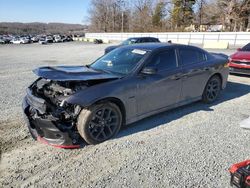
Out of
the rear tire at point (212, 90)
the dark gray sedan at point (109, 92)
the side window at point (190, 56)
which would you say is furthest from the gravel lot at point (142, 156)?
the side window at point (190, 56)

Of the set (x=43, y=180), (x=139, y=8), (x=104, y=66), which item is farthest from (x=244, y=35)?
(x=139, y=8)

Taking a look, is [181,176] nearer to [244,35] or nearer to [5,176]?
[5,176]

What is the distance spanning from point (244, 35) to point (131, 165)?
31.3 meters

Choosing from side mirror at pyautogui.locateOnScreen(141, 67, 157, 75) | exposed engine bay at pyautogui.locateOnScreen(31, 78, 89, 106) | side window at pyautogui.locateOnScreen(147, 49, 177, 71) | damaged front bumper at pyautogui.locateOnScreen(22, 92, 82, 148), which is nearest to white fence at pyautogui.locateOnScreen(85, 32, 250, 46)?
side window at pyautogui.locateOnScreen(147, 49, 177, 71)

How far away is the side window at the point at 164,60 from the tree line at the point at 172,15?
142 ft

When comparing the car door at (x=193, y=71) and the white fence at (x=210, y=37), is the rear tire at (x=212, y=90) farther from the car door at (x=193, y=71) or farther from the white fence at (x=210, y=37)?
the white fence at (x=210, y=37)

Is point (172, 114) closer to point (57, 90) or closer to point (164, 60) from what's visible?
point (164, 60)

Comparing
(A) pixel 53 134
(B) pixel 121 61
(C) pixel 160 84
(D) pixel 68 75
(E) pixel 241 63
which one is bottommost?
(A) pixel 53 134

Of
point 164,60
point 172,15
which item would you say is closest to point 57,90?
point 164,60

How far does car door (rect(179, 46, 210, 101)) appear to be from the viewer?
514cm

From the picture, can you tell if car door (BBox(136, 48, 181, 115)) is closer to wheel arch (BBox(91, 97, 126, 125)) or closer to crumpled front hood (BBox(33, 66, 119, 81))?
wheel arch (BBox(91, 97, 126, 125))

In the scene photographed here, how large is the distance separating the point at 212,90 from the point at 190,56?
1.15 m

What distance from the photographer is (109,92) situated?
3.83m

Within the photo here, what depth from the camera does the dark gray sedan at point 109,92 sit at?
3.66 m
